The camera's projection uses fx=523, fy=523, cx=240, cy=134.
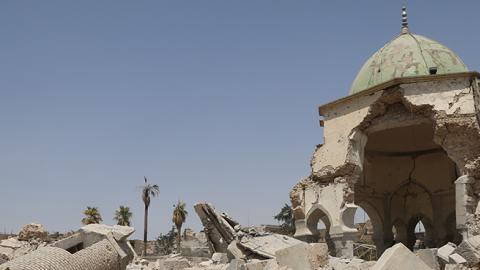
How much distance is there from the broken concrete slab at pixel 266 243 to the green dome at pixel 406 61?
21.9 feet

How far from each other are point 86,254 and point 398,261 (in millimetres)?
4679

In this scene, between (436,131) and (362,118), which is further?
(362,118)

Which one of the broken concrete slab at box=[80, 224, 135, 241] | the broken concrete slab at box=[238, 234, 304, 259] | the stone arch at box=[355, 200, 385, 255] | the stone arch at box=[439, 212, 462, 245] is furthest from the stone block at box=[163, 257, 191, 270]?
the stone arch at box=[439, 212, 462, 245]

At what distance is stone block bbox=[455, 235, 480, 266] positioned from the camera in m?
7.85

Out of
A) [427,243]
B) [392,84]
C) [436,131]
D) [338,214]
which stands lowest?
[427,243]

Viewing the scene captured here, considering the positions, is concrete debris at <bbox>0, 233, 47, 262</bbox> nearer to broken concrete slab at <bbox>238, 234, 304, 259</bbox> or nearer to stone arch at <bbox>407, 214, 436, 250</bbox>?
broken concrete slab at <bbox>238, 234, 304, 259</bbox>

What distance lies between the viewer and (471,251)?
7.99 meters

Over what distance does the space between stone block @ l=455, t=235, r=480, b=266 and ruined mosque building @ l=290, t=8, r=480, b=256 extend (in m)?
4.92

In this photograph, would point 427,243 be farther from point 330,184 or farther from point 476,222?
point 476,222

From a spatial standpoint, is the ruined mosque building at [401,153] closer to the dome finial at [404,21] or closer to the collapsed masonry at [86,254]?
the dome finial at [404,21]

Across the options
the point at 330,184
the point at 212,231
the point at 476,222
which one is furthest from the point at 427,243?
the point at 212,231

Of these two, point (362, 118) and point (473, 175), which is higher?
point (362, 118)

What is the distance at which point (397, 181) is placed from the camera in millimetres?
22297

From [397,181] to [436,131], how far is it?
861cm
